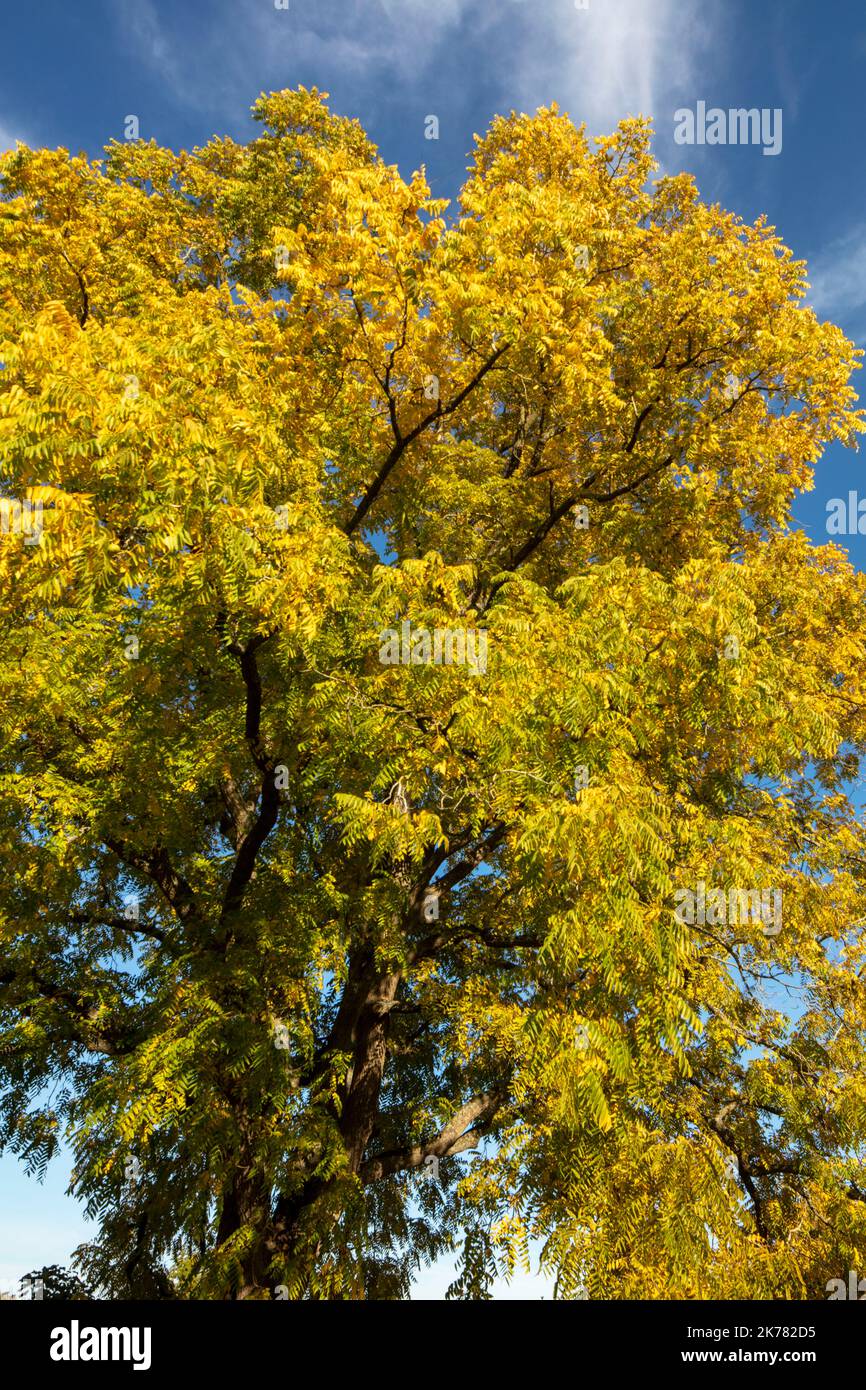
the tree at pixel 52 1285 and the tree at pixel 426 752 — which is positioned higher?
the tree at pixel 426 752

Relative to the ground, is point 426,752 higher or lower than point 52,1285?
higher

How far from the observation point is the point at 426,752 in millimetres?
5652

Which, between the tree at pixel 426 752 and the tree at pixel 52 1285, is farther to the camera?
the tree at pixel 52 1285

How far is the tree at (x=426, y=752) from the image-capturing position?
5266 millimetres

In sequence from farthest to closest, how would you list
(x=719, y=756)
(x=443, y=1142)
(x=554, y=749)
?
(x=443, y=1142) < (x=719, y=756) < (x=554, y=749)

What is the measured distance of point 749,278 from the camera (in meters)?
9.40

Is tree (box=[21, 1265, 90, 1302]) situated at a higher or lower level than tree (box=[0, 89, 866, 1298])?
lower

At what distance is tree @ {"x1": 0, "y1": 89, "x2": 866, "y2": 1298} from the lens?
5266 mm

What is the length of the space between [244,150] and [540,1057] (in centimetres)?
1590

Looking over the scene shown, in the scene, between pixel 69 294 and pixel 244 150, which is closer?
pixel 69 294

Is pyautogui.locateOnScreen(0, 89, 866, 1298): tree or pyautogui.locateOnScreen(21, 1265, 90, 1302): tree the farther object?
pyautogui.locateOnScreen(21, 1265, 90, 1302): tree

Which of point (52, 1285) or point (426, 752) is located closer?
point (426, 752)
